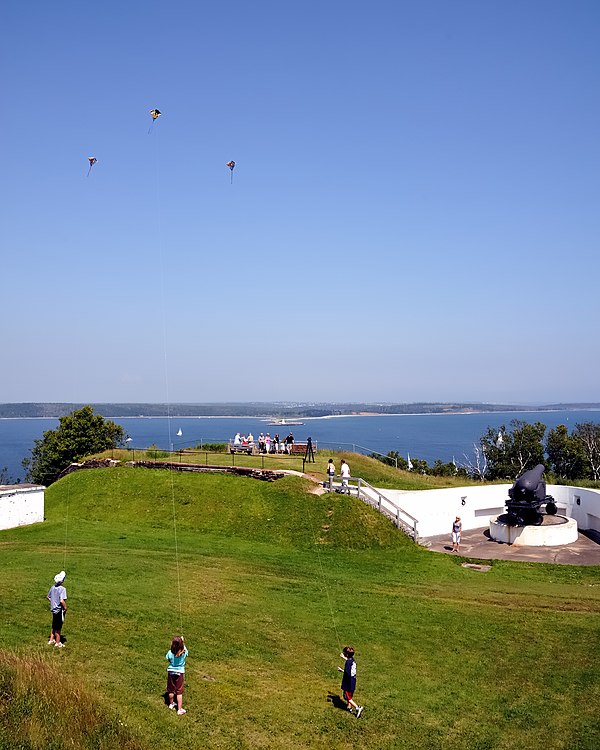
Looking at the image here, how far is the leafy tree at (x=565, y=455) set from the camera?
68.7m

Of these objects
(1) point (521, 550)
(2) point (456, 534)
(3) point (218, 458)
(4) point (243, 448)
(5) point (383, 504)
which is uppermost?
(4) point (243, 448)

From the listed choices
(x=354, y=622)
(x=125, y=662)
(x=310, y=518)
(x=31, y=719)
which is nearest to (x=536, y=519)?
(x=310, y=518)

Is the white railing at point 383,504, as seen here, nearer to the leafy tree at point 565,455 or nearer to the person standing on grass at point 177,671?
the person standing on grass at point 177,671

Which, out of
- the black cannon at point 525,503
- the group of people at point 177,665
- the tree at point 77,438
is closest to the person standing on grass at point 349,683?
the group of people at point 177,665

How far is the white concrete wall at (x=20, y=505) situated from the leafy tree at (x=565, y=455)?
56531mm

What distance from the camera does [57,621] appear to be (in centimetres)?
1209

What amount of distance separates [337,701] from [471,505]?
70.7 feet

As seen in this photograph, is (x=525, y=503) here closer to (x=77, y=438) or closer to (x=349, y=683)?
(x=349, y=683)

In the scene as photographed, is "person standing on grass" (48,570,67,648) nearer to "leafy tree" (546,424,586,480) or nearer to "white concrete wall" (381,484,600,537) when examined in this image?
"white concrete wall" (381,484,600,537)

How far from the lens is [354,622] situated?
633 inches

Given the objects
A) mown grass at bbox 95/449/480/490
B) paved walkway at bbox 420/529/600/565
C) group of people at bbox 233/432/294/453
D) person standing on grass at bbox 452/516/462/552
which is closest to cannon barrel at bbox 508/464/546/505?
paved walkway at bbox 420/529/600/565

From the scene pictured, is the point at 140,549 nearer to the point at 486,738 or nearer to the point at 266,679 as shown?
the point at 266,679

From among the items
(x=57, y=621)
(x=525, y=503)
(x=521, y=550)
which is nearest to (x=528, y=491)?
(x=525, y=503)

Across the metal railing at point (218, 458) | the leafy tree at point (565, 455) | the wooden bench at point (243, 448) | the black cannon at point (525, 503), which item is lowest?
the leafy tree at point (565, 455)
